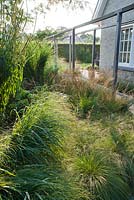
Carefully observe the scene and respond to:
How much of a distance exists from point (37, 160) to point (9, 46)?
3.91 ft

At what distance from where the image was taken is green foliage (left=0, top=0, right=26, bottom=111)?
2561 millimetres

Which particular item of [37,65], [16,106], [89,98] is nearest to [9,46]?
[16,106]

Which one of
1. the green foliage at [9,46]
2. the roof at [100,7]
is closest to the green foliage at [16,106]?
the green foliage at [9,46]

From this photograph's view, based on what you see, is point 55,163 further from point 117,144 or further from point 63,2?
point 63,2

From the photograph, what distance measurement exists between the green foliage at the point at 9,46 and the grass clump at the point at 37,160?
37 cm

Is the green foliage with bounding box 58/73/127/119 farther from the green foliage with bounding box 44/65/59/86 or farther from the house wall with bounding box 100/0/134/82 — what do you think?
the house wall with bounding box 100/0/134/82

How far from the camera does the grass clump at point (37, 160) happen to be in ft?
5.74

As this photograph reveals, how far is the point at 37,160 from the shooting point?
7.25 ft

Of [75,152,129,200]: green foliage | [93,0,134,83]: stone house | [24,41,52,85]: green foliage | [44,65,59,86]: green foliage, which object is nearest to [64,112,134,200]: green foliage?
[75,152,129,200]: green foliage

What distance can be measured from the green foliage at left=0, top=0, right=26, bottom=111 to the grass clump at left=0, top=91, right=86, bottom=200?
0.37 meters

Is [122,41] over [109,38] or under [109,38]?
under

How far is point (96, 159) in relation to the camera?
7.79ft

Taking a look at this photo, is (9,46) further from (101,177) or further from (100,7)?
(100,7)

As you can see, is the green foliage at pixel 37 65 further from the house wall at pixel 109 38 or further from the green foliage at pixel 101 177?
the house wall at pixel 109 38
